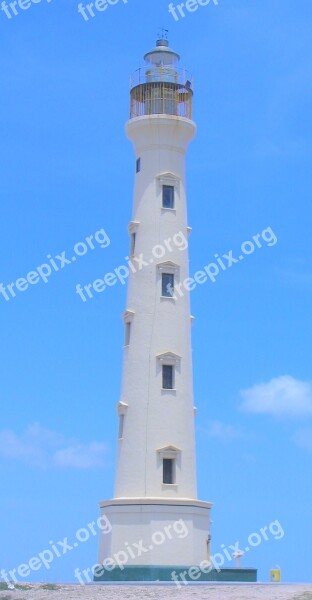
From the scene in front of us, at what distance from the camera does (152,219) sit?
144 ft

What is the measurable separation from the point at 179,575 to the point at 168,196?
14984 millimetres

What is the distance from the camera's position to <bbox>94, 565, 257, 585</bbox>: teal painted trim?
39562 mm

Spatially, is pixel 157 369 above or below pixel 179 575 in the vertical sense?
above

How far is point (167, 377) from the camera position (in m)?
42.7

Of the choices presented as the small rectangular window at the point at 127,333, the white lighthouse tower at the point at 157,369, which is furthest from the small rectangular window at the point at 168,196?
the small rectangular window at the point at 127,333

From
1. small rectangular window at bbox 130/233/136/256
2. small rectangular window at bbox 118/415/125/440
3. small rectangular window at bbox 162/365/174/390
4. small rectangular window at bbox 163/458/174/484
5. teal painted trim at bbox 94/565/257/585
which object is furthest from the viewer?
small rectangular window at bbox 130/233/136/256

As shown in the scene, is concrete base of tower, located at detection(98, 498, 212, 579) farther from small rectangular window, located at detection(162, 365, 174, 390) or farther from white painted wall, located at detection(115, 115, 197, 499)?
small rectangular window, located at detection(162, 365, 174, 390)

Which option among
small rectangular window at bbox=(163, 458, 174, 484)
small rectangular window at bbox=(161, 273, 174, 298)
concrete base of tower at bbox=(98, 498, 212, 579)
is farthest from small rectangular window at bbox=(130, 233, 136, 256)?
concrete base of tower at bbox=(98, 498, 212, 579)

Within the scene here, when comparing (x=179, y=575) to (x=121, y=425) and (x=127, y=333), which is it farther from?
(x=127, y=333)

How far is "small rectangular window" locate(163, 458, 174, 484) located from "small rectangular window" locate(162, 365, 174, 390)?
281 cm

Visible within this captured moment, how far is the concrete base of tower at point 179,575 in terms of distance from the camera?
39.6 metres

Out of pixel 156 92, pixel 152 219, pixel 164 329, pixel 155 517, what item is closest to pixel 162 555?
pixel 155 517

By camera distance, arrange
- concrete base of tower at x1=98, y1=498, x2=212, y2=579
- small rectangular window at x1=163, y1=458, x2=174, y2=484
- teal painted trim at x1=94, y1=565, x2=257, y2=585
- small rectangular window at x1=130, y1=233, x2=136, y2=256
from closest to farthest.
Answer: teal painted trim at x1=94, y1=565, x2=257, y2=585
concrete base of tower at x1=98, y1=498, x2=212, y2=579
small rectangular window at x1=163, y1=458, x2=174, y2=484
small rectangular window at x1=130, y1=233, x2=136, y2=256

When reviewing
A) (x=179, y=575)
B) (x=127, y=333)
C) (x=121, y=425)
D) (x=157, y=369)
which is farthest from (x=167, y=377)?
(x=179, y=575)
